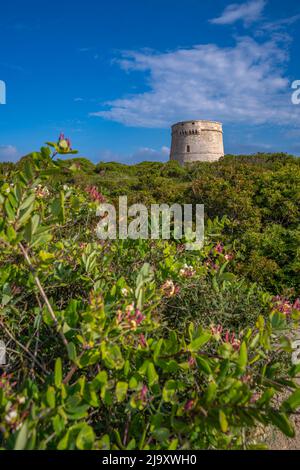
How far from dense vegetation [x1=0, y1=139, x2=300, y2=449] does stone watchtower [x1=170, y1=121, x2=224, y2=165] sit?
3706cm

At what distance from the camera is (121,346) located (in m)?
1.53

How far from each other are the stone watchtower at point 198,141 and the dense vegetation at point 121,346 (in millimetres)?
37060

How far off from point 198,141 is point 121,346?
39.0m

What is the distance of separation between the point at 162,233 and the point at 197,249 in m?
0.39

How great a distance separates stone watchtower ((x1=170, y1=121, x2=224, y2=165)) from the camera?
38812 millimetres

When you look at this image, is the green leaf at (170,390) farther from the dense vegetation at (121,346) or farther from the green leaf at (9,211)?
the green leaf at (9,211)

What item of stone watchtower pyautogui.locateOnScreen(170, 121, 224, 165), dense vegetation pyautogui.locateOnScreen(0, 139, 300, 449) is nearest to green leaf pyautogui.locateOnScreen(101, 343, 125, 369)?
dense vegetation pyautogui.locateOnScreen(0, 139, 300, 449)

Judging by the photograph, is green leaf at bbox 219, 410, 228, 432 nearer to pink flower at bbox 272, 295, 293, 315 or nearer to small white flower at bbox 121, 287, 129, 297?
small white flower at bbox 121, 287, 129, 297

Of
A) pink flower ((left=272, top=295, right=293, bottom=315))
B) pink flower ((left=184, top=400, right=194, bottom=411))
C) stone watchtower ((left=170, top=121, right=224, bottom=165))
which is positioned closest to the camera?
pink flower ((left=184, top=400, right=194, bottom=411))

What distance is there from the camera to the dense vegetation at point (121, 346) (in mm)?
1145

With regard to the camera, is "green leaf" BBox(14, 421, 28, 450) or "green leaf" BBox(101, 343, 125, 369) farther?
"green leaf" BBox(101, 343, 125, 369)

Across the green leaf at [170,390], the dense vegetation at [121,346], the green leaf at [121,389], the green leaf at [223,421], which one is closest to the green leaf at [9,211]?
the dense vegetation at [121,346]
